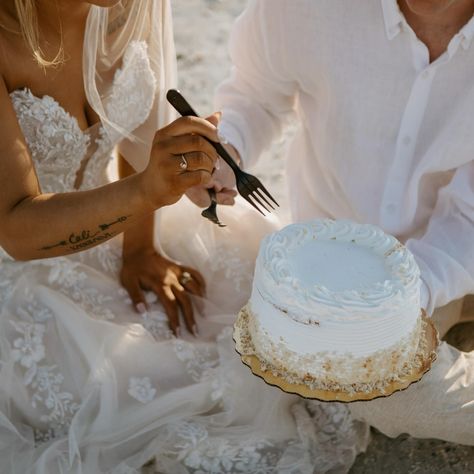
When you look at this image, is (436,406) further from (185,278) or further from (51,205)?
(51,205)

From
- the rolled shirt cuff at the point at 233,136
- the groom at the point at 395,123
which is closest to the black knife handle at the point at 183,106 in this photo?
the groom at the point at 395,123

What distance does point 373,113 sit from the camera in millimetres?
2133

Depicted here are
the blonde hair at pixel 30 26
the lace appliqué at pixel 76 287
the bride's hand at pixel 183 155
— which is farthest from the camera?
the lace appliqué at pixel 76 287

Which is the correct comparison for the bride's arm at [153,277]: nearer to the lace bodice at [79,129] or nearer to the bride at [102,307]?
the bride at [102,307]

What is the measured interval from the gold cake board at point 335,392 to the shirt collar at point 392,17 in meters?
0.62

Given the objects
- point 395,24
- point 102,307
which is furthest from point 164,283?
point 395,24

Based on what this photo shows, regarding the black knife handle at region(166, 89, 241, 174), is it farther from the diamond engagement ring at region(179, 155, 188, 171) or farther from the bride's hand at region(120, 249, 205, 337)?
the bride's hand at region(120, 249, 205, 337)

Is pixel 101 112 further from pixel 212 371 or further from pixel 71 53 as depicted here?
pixel 212 371

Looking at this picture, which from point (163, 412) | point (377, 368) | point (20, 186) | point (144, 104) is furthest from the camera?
point (144, 104)

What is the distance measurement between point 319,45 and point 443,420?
894 mm

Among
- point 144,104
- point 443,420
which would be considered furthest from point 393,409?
point 144,104

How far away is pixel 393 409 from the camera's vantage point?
6.77 ft

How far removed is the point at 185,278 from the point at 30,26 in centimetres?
73

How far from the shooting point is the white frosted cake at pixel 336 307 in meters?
1.66
